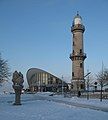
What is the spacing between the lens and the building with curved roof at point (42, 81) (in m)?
162

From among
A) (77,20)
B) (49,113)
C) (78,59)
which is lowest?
(49,113)

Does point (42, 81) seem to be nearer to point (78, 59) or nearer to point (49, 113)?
point (78, 59)

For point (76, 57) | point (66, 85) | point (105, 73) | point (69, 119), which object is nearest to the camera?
point (69, 119)

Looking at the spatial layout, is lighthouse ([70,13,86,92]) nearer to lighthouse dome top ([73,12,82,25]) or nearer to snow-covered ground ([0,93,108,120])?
lighthouse dome top ([73,12,82,25])

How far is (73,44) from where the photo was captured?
9681cm

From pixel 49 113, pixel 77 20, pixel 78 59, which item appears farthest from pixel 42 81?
pixel 49 113

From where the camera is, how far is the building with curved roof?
162m

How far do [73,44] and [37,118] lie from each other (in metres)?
77.3

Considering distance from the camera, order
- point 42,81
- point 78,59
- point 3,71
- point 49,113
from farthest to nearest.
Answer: point 42,81, point 78,59, point 3,71, point 49,113

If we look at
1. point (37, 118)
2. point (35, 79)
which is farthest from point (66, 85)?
point (37, 118)

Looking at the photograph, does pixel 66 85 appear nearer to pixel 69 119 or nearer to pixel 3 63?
pixel 3 63

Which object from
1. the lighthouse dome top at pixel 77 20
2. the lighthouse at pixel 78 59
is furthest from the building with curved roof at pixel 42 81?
the lighthouse at pixel 78 59

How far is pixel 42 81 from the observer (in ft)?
566

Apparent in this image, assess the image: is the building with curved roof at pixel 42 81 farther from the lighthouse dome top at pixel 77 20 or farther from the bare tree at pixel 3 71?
the bare tree at pixel 3 71
